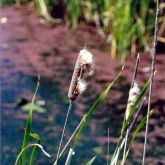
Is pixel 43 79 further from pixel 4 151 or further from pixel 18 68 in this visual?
pixel 4 151

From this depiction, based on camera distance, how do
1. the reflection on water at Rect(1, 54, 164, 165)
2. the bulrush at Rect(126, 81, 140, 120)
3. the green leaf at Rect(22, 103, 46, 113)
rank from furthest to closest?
the green leaf at Rect(22, 103, 46, 113) < the reflection on water at Rect(1, 54, 164, 165) < the bulrush at Rect(126, 81, 140, 120)

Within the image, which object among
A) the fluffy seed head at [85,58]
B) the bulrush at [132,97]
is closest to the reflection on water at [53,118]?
the bulrush at [132,97]

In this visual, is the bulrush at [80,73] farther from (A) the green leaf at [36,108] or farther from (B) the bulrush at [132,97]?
(A) the green leaf at [36,108]

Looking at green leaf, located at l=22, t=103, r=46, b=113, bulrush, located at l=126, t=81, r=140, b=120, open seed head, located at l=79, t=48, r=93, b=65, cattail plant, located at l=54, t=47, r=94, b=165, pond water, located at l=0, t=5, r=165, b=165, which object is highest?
open seed head, located at l=79, t=48, r=93, b=65

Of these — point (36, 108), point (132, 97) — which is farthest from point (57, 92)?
point (132, 97)

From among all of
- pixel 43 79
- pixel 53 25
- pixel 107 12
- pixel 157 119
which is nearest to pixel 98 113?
pixel 157 119

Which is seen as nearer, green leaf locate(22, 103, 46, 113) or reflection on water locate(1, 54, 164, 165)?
reflection on water locate(1, 54, 164, 165)

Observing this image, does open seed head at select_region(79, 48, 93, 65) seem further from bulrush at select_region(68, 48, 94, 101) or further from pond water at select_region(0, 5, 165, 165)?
pond water at select_region(0, 5, 165, 165)

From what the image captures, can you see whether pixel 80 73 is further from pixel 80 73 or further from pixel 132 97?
pixel 132 97

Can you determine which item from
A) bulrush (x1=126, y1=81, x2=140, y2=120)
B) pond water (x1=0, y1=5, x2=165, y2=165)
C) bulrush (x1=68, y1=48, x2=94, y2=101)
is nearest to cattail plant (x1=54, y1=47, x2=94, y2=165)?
bulrush (x1=68, y1=48, x2=94, y2=101)

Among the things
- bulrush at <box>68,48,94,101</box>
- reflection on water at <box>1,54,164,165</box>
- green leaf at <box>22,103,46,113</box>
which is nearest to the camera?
bulrush at <box>68,48,94,101</box>

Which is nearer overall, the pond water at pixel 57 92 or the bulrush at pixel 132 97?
the bulrush at pixel 132 97
